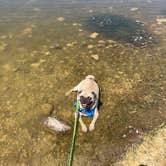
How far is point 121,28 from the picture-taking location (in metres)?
15.5

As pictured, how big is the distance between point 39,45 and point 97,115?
593 cm

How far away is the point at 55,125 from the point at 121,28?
8.48m

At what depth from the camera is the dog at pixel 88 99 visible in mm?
9039

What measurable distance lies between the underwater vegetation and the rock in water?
6942 mm

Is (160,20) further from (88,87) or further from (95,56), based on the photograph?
(88,87)

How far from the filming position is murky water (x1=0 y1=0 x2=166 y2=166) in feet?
28.5

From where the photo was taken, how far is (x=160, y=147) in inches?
331

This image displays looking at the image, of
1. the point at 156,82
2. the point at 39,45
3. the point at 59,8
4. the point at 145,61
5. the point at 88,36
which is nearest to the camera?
the point at 156,82

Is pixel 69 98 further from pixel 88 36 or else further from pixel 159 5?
pixel 159 5

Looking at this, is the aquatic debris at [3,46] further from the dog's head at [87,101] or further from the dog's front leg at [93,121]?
the dog's front leg at [93,121]

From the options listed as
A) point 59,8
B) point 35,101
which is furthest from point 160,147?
point 59,8

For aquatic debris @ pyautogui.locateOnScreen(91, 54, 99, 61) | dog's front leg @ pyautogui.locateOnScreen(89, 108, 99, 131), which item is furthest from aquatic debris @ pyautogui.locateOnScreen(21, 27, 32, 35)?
dog's front leg @ pyautogui.locateOnScreen(89, 108, 99, 131)

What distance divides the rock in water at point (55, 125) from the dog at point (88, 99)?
0.58 meters

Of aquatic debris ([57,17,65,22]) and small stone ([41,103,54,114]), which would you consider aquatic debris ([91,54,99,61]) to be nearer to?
small stone ([41,103,54,114])
